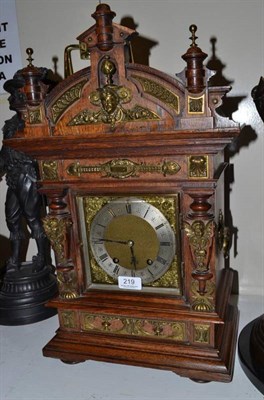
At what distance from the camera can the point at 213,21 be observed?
3.66ft

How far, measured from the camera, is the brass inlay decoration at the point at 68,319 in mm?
952

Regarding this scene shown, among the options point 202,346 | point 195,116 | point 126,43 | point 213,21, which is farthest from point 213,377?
point 213,21

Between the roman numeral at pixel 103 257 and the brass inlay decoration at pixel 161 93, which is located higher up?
the brass inlay decoration at pixel 161 93

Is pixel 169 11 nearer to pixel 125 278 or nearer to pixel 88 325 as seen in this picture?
pixel 125 278

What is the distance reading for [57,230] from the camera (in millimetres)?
877

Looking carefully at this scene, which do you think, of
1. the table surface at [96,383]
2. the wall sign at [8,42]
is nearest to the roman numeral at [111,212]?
the table surface at [96,383]

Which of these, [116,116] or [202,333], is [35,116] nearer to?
[116,116]

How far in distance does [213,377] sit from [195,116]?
55cm

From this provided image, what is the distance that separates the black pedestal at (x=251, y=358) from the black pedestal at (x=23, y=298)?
0.56 m

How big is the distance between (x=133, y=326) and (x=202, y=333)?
6.3 inches

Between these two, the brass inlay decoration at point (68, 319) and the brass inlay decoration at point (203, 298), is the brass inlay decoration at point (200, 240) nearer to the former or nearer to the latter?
the brass inlay decoration at point (203, 298)

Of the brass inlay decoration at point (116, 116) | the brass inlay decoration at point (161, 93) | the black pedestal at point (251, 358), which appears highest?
the brass inlay decoration at point (161, 93)

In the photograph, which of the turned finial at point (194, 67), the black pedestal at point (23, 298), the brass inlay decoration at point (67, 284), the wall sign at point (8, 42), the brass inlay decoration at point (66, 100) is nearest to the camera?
the turned finial at point (194, 67)

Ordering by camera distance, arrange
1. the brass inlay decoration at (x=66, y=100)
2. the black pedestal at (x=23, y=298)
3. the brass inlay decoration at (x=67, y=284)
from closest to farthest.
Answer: the brass inlay decoration at (x=66, y=100) → the brass inlay decoration at (x=67, y=284) → the black pedestal at (x=23, y=298)
